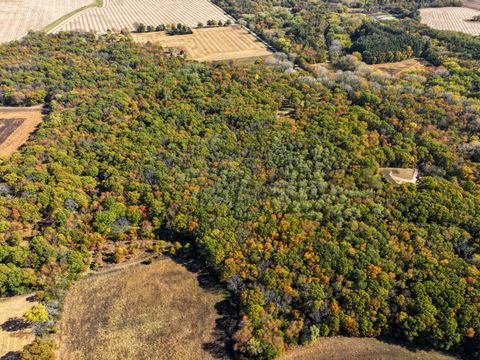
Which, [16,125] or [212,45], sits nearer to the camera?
[16,125]

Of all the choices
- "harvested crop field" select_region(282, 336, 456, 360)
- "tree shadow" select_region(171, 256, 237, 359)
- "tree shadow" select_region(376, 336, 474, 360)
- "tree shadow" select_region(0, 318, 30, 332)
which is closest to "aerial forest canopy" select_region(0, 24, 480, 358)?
"tree shadow" select_region(376, 336, 474, 360)

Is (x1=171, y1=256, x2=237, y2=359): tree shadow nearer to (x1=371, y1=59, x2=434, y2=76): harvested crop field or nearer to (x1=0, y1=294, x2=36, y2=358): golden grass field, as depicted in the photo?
(x1=0, y1=294, x2=36, y2=358): golden grass field

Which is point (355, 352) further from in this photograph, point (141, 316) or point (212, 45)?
point (212, 45)

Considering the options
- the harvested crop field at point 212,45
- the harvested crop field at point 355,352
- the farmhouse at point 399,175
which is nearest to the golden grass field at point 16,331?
the harvested crop field at point 355,352

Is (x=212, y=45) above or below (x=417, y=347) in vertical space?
above

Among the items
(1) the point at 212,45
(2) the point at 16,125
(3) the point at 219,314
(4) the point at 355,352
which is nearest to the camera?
(4) the point at 355,352

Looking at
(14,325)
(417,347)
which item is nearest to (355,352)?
(417,347)
